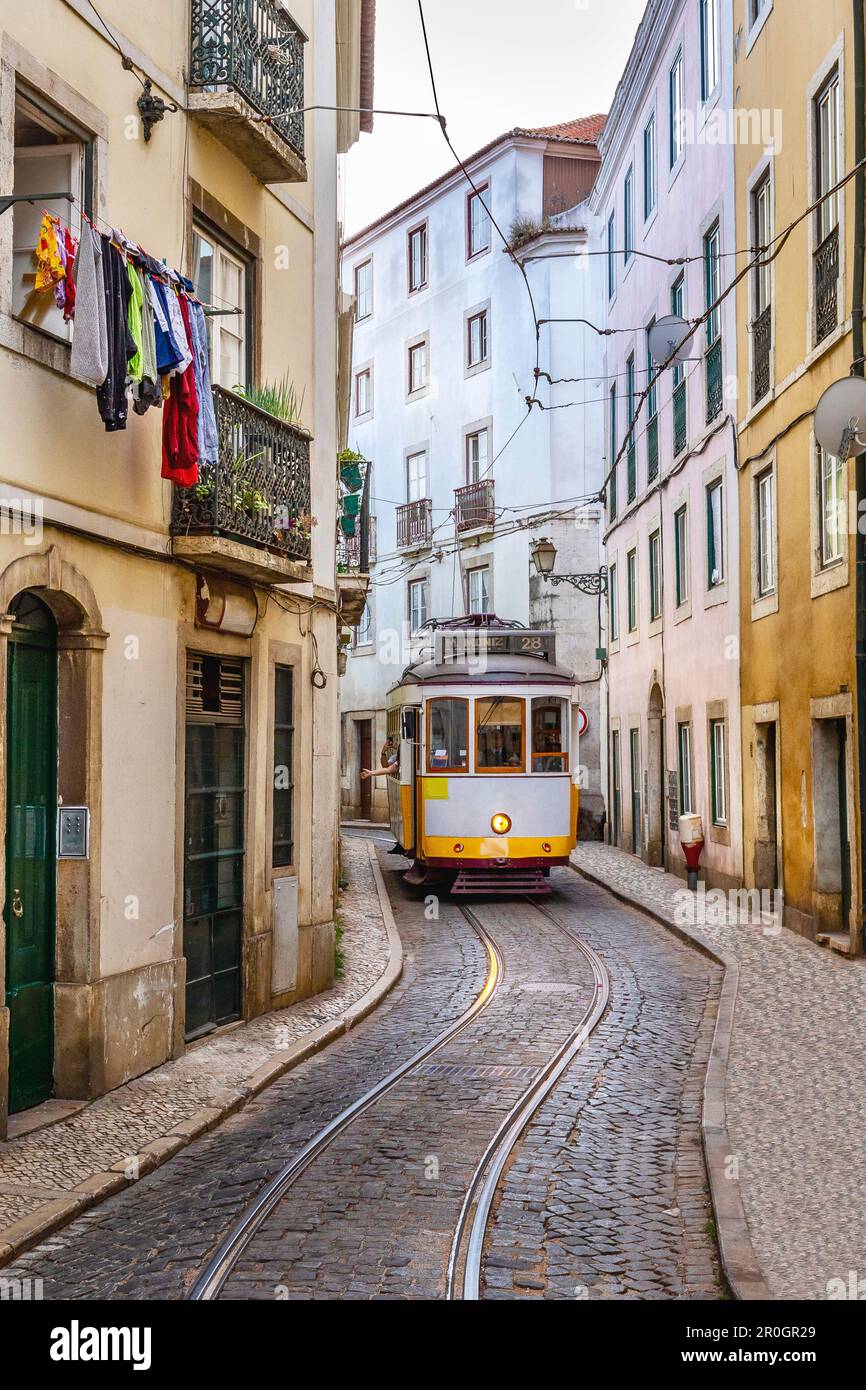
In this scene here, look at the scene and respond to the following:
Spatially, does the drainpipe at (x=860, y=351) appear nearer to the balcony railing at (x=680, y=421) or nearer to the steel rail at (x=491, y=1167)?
the steel rail at (x=491, y=1167)

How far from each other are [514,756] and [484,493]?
16.8 m

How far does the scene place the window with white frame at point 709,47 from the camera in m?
19.3

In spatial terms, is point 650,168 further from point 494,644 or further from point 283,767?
point 283,767

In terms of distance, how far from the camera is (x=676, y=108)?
2238 cm

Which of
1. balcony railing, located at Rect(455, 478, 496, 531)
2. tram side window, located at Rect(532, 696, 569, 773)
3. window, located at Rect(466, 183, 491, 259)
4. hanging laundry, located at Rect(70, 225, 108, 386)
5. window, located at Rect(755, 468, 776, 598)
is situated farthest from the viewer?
window, located at Rect(466, 183, 491, 259)

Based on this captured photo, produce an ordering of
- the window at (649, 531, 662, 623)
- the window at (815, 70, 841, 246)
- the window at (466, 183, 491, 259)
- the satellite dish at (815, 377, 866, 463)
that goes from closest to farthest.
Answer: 1. the satellite dish at (815, 377, 866, 463)
2. the window at (815, 70, 841, 246)
3. the window at (649, 531, 662, 623)
4. the window at (466, 183, 491, 259)

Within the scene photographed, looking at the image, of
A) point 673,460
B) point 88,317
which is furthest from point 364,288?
point 88,317

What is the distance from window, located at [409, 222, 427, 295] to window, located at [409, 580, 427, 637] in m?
7.83

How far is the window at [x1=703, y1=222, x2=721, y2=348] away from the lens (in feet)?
63.8

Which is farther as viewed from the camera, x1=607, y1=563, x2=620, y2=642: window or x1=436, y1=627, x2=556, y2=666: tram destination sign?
x1=607, y1=563, x2=620, y2=642: window

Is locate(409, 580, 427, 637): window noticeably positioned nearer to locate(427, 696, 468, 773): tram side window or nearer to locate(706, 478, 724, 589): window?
locate(706, 478, 724, 589): window

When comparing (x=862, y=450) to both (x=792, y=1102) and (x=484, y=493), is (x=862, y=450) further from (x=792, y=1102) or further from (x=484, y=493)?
(x=484, y=493)

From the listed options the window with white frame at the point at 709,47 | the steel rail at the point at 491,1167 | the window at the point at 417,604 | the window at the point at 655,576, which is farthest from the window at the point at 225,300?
the window at the point at 417,604

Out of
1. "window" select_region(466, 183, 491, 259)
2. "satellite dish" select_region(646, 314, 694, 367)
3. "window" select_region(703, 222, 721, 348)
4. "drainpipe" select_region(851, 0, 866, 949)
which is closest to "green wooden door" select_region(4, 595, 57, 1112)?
"drainpipe" select_region(851, 0, 866, 949)
